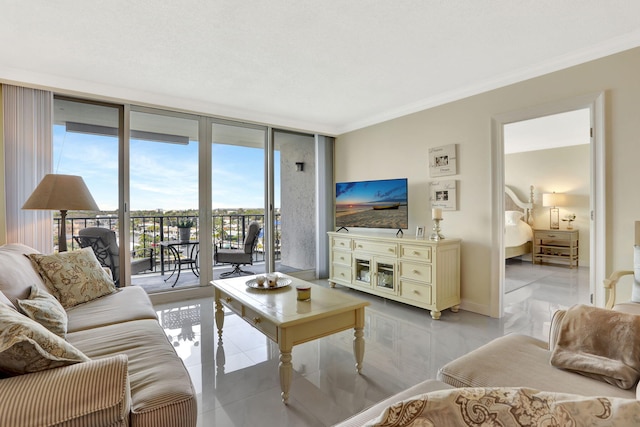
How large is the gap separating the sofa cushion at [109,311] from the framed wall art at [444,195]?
3.12 meters

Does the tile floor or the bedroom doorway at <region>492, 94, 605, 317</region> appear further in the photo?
the bedroom doorway at <region>492, 94, 605, 317</region>

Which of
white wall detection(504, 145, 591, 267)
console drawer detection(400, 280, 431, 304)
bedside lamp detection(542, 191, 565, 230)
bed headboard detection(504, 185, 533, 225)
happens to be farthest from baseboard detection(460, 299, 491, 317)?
bed headboard detection(504, 185, 533, 225)

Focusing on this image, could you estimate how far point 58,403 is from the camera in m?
0.97

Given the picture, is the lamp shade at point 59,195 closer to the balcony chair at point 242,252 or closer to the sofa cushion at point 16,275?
the sofa cushion at point 16,275

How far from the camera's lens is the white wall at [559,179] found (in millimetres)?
6031

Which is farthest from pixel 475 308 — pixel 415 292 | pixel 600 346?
pixel 600 346

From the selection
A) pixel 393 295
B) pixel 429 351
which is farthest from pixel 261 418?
pixel 393 295

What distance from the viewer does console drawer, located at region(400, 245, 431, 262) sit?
3.40 m

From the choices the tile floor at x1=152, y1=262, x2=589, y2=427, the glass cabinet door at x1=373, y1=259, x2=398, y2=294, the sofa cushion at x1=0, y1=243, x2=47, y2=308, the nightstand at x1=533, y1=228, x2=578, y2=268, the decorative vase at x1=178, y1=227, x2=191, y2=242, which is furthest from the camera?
the nightstand at x1=533, y1=228, x2=578, y2=268

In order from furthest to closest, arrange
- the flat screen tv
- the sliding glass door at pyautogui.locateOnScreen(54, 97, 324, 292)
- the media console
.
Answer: the flat screen tv → the sliding glass door at pyautogui.locateOnScreen(54, 97, 324, 292) → the media console

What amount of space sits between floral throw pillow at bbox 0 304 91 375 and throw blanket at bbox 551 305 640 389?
6.40ft

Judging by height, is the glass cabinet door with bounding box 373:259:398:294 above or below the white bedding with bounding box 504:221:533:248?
below

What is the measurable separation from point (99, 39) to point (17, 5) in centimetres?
47

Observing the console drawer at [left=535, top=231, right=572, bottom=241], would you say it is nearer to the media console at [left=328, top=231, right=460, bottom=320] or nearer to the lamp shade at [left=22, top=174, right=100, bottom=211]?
the media console at [left=328, top=231, right=460, bottom=320]
